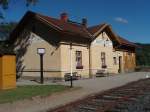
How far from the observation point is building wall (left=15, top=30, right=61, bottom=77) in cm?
3053

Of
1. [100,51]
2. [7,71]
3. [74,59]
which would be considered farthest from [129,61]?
[7,71]

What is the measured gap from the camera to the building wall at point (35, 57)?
100ft

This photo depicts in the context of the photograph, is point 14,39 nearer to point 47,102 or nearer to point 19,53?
point 19,53

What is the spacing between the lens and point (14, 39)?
34406 millimetres

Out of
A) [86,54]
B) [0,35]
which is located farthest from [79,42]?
[0,35]

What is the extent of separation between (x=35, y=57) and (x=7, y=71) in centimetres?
1043

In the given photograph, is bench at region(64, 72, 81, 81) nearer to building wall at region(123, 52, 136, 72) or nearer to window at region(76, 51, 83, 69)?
window at region(76, 51, 83, 69)

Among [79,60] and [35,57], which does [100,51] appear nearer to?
[79,60]

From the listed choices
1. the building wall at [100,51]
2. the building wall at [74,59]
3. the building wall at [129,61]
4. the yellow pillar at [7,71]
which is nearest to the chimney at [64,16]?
the building wall at [100,51]

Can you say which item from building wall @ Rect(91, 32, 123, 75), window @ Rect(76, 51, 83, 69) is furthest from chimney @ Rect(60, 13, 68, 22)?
window @ Rect(76, 51, 83, 69)

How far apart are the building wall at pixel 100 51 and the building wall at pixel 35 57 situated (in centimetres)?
566

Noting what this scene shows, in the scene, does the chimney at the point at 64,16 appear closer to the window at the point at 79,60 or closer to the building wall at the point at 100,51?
the building wall at the point at 100,51

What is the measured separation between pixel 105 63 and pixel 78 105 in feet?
78.9

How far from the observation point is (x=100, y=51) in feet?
123
